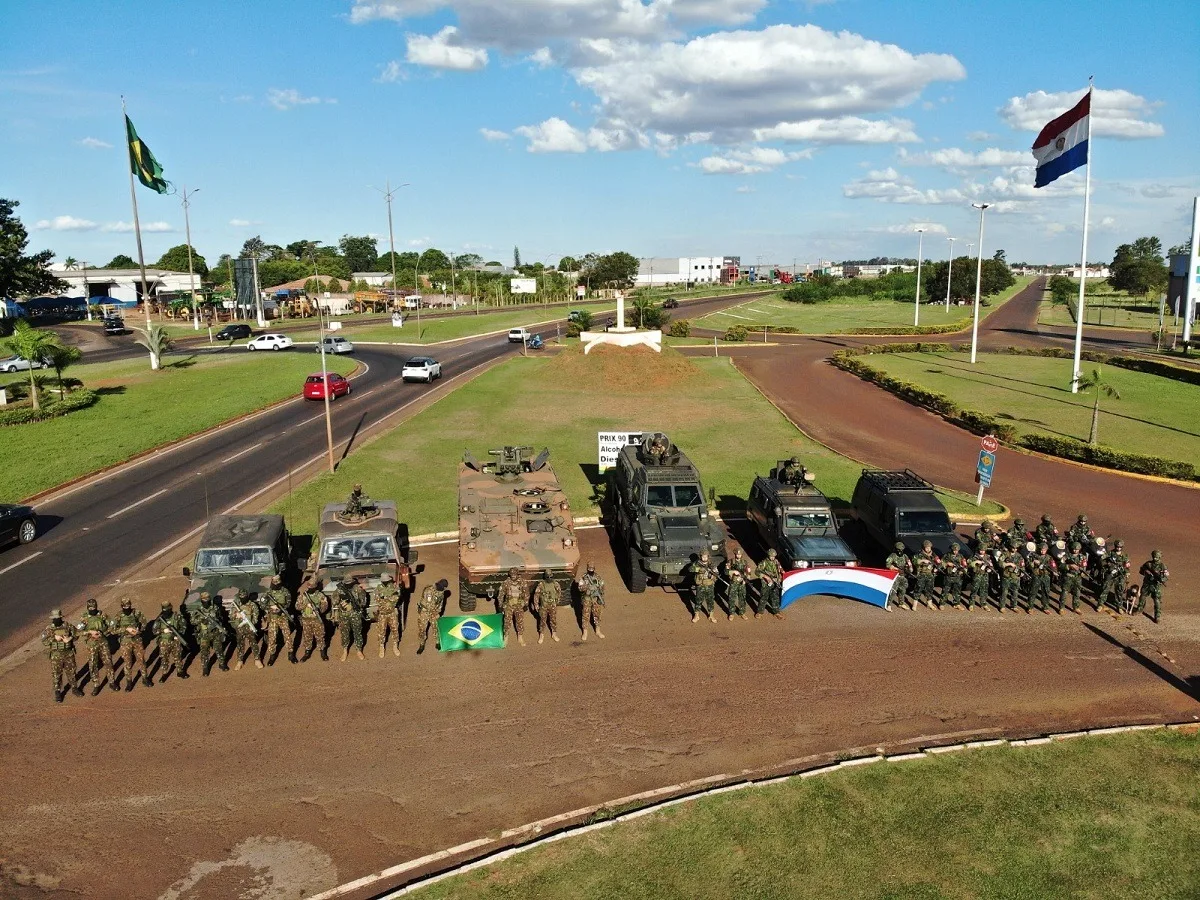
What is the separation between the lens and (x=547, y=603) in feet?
52.7

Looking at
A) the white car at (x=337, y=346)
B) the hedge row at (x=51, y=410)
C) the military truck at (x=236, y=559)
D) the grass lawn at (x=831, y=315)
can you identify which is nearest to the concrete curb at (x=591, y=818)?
the military truck at (x=236, y=559)

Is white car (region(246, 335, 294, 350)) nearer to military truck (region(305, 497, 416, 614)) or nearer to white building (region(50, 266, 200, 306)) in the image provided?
white building (region(50, 266, 200, 306))

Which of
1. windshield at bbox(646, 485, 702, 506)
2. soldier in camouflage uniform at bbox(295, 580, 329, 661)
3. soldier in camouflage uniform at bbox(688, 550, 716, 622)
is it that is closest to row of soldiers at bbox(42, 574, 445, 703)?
soldier in camouflage uniform at bbox(295, 580, 329, 661)

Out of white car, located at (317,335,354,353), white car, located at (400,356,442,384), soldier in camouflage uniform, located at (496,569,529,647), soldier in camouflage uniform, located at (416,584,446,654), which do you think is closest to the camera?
soldier in camouflage uniform, located at (416,584,446,654)

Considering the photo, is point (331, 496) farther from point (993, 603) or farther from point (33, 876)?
point (993, 603)

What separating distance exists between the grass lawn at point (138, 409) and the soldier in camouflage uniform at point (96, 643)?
49.8ft

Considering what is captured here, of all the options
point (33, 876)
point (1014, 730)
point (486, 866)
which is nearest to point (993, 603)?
point (1014, 730)

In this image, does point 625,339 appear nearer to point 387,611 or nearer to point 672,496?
point 672,496

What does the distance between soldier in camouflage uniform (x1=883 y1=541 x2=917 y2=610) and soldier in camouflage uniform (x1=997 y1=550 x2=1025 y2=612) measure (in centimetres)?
192

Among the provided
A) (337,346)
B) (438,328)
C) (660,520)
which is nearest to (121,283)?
(438,328)

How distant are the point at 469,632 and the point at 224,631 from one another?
444 centimetres

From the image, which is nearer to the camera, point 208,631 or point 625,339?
point 208,631

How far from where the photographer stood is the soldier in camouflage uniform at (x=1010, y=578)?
17.6 metres

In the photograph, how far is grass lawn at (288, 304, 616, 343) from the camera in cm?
7488
